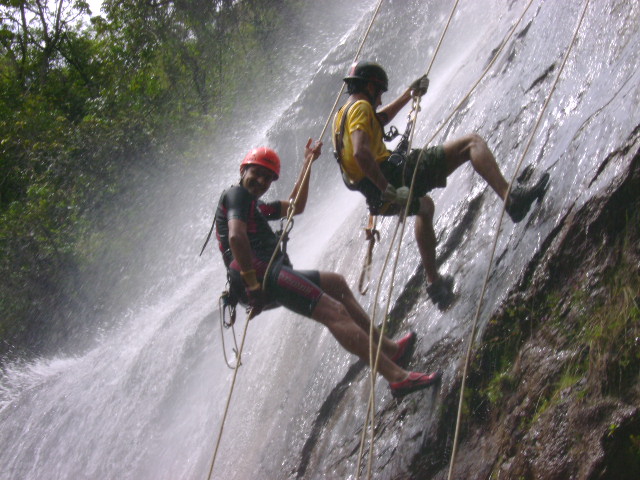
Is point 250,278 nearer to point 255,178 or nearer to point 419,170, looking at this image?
point 255,178

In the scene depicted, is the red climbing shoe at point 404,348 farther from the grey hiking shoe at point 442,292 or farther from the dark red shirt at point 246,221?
the dark red shirt at point 246,221

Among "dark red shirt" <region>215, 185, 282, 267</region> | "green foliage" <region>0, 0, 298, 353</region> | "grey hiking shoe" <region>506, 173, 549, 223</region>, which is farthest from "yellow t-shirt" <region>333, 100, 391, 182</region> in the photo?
"green foliage" <region>0, 0, 298, 353</region>

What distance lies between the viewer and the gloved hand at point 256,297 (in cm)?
431

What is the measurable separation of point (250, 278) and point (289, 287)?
0.26m

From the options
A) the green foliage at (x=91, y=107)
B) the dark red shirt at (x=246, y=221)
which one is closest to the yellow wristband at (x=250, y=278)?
the dark red shirt at (x=246, y=221)

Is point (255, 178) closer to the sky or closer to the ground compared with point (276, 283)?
closer to the sky

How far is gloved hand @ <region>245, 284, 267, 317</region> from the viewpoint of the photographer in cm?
431

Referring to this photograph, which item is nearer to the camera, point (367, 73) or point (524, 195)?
point (524, 195)

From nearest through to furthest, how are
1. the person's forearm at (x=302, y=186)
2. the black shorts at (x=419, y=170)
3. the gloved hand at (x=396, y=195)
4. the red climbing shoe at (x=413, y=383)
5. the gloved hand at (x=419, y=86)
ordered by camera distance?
the red climbing shoe at (x=413, y=383) < the gloved hand at (x=396, y=195) < the black shorts at (x=419, y=170) < the gloved hand at (x=419, y=86) < the person's forearm at (x=302, y=186)

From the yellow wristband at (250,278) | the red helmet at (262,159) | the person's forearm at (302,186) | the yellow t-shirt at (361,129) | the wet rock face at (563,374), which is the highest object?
the red helmet at (262,159)

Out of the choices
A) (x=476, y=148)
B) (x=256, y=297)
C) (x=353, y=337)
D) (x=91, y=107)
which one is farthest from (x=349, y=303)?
(x=91, y=107)

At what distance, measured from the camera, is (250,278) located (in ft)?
14.0

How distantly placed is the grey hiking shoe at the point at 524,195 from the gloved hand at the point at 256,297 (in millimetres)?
1677

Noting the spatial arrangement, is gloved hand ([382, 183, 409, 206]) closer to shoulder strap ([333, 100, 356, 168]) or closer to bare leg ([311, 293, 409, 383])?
shoulder strap ([333, 100, 356, 168])
